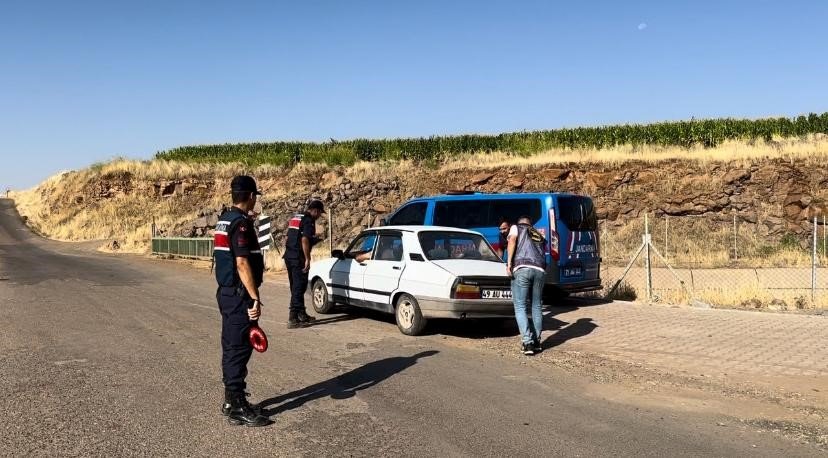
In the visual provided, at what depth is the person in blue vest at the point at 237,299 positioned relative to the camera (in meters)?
5.41

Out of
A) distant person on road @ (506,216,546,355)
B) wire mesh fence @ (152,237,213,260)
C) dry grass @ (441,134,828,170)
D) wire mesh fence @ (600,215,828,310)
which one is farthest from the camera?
dry grass @ (441,134,828,170)

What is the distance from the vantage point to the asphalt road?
499 centimetres

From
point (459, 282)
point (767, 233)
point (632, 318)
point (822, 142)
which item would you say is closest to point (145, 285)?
point (459, 282)

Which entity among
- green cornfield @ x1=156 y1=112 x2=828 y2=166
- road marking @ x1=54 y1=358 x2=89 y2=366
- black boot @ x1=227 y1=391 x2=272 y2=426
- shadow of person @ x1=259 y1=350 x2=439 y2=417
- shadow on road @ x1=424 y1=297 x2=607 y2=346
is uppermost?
green cornfield @ x1=156 y1=112 x2=828 y2=166

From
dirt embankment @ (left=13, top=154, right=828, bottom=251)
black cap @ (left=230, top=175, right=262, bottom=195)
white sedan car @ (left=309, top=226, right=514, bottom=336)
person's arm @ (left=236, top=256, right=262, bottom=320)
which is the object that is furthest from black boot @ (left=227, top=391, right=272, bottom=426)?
dirt embankment @ (left=13, top=154, right=828, bottom=251)

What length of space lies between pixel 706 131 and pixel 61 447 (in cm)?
4077

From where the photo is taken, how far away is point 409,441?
16.6 ft

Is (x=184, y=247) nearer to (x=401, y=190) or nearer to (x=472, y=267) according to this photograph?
(x=401, y=190)

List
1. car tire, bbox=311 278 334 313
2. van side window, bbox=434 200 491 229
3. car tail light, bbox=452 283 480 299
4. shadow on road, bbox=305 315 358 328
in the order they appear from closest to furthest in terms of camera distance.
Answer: car tail light, bbox=452 283 480 299
shadow on road, bbox=305 315 358 328
car tire, bbox=311 278 334 313
van side window, bbox=434 200 491 229

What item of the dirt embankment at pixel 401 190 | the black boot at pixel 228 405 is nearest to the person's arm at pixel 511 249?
the black boot at pixel 228 405

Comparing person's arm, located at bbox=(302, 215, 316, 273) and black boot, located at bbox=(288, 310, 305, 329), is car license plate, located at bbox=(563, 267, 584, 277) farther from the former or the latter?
black boot, located at bbox=(288, 310, 305, 329)

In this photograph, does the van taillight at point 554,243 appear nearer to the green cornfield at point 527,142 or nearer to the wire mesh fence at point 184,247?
the wire mesh fence at point 184,247

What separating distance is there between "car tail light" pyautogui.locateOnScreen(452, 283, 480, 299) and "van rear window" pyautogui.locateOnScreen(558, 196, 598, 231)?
4254 mm

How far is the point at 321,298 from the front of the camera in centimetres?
1195
